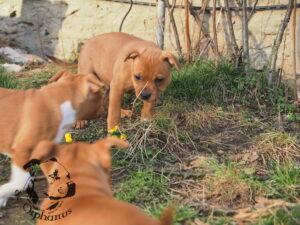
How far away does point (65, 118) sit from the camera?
3984mm

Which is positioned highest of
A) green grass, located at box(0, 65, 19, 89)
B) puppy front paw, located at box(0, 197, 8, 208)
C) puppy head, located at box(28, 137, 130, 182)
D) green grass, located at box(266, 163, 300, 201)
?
puppy head, located at box(28, 137, 130, 182)

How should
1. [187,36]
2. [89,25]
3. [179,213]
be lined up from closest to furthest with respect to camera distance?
[179,213] → [187,36] → [89,25]

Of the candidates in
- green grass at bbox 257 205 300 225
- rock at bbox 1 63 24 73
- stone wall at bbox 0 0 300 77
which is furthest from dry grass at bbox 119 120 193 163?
rock at bbox 1 63 24 73

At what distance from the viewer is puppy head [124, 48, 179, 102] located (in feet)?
16.3

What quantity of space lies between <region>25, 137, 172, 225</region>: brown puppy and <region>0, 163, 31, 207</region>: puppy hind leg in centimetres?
92

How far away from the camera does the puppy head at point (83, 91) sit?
4.13 meters

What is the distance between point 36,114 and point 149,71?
1.53 metres

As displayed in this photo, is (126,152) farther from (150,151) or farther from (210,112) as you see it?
(210,112)

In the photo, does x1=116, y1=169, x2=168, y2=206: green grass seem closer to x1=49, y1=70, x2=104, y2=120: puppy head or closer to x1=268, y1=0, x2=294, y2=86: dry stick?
x1=49, y1=70, x2=104, y2=120: puppy head

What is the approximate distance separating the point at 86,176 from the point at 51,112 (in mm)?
1349

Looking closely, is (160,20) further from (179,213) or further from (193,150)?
(179,213)

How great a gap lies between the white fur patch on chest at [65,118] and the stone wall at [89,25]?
132 inches

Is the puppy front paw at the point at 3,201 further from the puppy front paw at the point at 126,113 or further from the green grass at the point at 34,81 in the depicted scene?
the green grass at the point at 34,81

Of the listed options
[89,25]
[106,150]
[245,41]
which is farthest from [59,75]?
[89,25]
